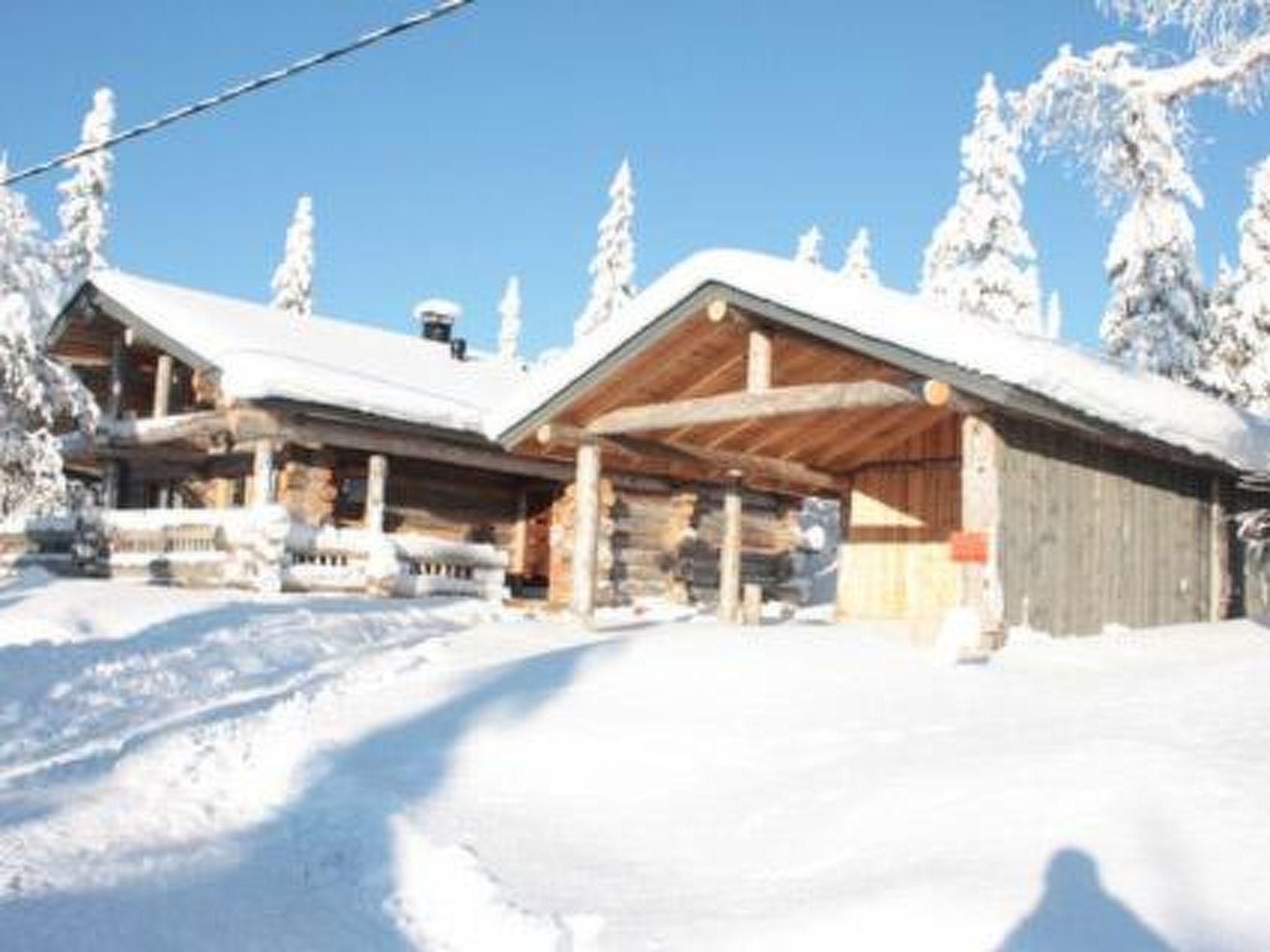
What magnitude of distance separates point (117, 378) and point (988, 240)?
902 inches

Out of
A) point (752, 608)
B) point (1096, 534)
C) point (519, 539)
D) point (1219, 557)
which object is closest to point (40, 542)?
point (519, 539)

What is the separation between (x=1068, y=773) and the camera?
20.0 feet

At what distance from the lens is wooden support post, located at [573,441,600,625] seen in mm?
15461

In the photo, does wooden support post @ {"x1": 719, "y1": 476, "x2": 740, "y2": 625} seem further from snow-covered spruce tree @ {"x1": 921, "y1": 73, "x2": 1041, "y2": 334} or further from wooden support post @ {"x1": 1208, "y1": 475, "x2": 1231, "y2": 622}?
snow-covered spruce tree @ {"x1": 921, "y1": 73, "x2": 1041, "y2": 334}

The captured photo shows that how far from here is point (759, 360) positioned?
44.8ft

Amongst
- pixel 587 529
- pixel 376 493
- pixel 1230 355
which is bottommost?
pixel 587 529

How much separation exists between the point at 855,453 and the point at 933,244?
24.9 m

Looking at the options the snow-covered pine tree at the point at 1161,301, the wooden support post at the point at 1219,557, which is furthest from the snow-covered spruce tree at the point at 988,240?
the wooden support post at the point at 1219,557

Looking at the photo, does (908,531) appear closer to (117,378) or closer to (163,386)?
(163,386)

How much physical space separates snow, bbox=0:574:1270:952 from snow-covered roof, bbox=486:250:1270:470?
231cm

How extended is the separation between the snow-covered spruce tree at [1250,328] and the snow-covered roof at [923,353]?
30.9 ft

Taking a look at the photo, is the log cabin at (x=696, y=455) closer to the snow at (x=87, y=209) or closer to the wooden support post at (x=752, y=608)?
the wooden support post at (x=752, y=608)

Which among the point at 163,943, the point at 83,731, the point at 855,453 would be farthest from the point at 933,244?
the point at 163,943

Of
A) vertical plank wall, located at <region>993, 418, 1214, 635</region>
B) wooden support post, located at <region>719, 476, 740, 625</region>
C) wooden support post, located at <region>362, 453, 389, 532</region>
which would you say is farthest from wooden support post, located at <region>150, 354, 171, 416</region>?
vertical plank wall, located at <region>993, 418, 1214, 635</region>
